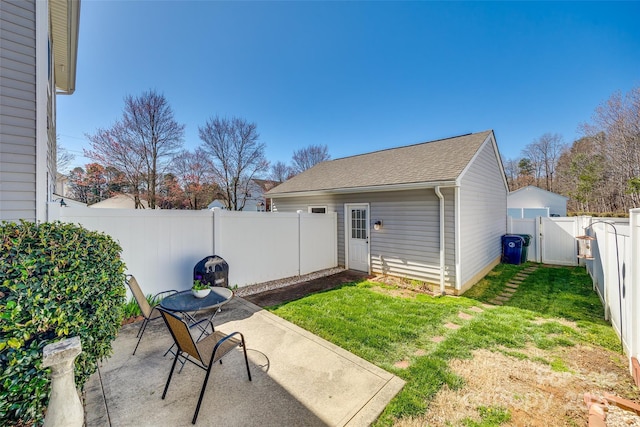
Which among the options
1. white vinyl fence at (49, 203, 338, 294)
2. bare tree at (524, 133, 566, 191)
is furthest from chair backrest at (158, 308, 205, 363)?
bare tree at (524, 133, 566, 191)

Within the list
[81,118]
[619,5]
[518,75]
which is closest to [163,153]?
[81,118]

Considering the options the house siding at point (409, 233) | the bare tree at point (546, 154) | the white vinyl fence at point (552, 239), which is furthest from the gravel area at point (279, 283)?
the bare tree at point (546, 154)

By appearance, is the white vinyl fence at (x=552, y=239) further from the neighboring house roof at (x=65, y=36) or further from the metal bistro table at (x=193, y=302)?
the neighboring house roof at (x=65, y=36)

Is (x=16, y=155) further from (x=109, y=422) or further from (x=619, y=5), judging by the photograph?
(x=619, y=5)

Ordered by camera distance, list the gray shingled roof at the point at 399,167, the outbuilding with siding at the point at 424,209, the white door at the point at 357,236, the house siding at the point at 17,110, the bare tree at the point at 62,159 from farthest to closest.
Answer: the bare tree at the point at 62,159
the white door at the point at 357,236
the gray shingled roof at the point at 399,167
the outbuilding with siding at the point at 424,209
the house siding at the point at 17,110

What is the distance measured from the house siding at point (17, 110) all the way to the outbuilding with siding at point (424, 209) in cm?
656

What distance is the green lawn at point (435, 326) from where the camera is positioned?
2.89 m

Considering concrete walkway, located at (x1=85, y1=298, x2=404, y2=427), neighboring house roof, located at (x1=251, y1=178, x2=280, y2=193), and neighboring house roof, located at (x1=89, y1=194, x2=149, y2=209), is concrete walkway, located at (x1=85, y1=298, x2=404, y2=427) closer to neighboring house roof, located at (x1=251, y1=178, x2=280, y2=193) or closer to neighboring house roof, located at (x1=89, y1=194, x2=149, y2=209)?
neighboring house roof, located at (x1=89, y1=194, x2=149, y2=209)

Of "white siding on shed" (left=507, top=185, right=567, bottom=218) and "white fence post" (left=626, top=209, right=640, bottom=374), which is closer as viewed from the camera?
"white fence post" (left=626, top=209, right=640, bottom=374)

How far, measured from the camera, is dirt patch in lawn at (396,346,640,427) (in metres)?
2.31

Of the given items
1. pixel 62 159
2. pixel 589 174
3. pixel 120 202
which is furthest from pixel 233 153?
pixel 589 174

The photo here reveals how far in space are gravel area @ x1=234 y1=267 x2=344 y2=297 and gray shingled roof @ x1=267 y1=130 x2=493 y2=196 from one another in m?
2.79

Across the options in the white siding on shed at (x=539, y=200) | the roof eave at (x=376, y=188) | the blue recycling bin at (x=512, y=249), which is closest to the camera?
the roof eave at (x=376, y=188)

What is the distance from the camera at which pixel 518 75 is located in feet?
34.5
